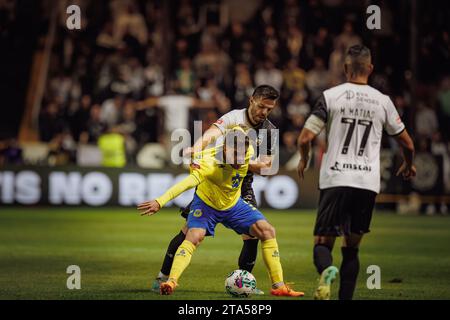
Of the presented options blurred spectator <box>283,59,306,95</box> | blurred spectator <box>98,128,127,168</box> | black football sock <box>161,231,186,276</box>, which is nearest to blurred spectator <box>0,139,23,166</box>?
blurred spectator <box>98,128,127,168</box>

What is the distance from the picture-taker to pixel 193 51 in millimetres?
26406

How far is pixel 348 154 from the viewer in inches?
348

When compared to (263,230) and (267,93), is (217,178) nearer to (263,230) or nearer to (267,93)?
(263,230)

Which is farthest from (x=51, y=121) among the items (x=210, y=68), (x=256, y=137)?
(x=256, y=137)

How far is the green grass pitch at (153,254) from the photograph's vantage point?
10758 mm

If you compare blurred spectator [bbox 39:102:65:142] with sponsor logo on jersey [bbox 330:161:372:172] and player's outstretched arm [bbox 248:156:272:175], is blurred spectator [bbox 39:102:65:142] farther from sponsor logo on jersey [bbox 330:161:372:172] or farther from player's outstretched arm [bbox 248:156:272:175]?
sponsor logo on jersey [bbox 330:161:372:172]

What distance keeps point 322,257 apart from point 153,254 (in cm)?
628

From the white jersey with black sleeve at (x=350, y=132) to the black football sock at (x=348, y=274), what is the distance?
24.7 inches

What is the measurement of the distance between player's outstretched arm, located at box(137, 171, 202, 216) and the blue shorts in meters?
0.32

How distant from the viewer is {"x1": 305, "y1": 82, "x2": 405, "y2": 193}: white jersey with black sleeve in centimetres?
877

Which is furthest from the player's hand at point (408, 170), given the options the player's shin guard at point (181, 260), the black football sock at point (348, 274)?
the player's shin guard at point (181, 260)
